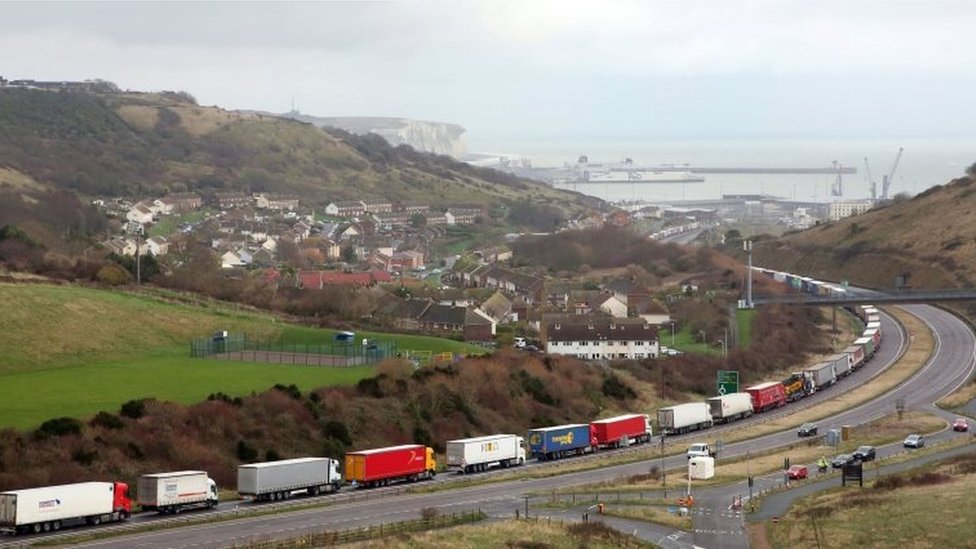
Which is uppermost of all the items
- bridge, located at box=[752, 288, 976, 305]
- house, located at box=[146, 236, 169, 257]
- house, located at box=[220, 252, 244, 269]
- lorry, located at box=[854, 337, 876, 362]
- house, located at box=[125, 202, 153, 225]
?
house, located at box=[125, 202, 153, 225]

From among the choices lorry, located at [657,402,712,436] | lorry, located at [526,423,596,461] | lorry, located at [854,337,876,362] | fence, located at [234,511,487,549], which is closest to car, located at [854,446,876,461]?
lorry, located at [526,423,596,461]

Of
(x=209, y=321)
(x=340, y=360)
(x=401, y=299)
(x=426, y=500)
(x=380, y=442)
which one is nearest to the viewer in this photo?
(x=426, y=500)

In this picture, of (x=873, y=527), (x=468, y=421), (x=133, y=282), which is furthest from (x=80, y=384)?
(x=873, y=527)

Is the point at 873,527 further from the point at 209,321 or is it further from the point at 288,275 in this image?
the point at 288,275

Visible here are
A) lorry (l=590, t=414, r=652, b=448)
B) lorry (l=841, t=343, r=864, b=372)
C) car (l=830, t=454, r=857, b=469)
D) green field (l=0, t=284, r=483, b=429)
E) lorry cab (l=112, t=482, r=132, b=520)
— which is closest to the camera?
lorry cab (l=112, t=482, r=132, b=520)

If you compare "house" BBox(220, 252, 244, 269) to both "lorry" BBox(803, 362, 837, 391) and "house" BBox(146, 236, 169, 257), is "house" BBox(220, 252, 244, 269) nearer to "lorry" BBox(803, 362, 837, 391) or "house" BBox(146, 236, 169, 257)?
"house" BBox(146, 236, 169, 257)

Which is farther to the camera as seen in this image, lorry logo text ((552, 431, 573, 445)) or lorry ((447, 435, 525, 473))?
lorry logo text ((552, 431, 573, 445))
